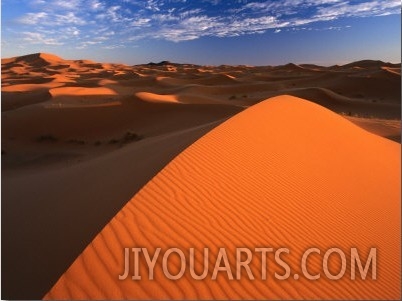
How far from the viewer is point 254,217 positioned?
425 cm

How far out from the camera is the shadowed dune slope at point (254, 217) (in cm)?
328

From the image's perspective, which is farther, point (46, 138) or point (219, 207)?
point (46, 138)

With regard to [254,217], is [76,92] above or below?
below

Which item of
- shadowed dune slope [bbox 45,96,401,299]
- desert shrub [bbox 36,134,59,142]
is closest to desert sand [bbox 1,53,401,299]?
shadowed dune slope [bbox 45,96,401,299]

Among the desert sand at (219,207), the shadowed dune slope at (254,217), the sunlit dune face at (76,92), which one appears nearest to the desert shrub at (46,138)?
the desert sand at (219,207)

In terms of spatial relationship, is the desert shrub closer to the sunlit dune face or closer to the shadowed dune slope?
the sunlit dune face

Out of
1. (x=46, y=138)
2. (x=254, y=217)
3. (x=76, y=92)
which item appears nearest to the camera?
(x=254, y=217)

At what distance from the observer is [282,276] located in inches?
139

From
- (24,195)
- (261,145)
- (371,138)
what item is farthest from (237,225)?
(371,138)

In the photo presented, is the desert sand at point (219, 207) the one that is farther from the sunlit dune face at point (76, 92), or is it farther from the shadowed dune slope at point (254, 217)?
the sunlit dune face at point (76, 92)

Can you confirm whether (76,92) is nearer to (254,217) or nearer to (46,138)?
(46,138)

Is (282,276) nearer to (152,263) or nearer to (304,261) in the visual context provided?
(304,261)

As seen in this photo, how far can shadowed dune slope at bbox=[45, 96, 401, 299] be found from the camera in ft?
10.7

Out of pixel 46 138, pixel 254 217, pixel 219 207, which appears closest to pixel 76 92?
pixel 46 138
